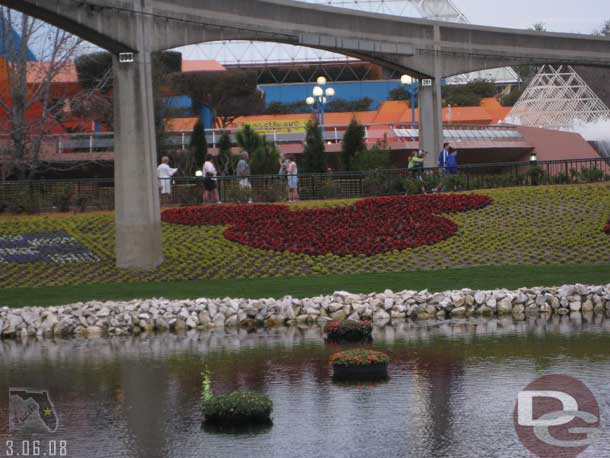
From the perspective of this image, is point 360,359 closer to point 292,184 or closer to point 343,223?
point 343,223

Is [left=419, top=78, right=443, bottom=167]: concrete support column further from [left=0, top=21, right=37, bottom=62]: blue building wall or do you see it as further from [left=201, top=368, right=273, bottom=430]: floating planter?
[left=201, top=368, right=273, bottom=430]: floating planter

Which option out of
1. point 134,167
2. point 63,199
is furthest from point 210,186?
point 134,167

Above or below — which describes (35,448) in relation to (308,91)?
below

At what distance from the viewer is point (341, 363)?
1590 cm

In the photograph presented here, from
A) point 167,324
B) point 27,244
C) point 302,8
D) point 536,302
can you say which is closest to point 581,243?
point 536,302

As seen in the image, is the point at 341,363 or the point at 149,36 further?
the point at 149,36

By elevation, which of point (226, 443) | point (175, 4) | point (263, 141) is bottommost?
point (226, 443)

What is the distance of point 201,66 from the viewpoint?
7919 centimetres

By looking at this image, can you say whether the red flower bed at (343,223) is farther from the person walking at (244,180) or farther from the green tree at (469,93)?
the green tree at (469,93)

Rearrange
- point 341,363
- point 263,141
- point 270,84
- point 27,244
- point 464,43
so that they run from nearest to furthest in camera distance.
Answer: point 341,363, point 27,244, point 464,43, point 263,141, point 270,84

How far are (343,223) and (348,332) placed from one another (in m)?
11.5

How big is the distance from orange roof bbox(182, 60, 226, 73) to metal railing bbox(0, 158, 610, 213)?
41.7 metres

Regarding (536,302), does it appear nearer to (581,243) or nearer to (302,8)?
(581,243)

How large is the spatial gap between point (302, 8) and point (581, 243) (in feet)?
32.4
